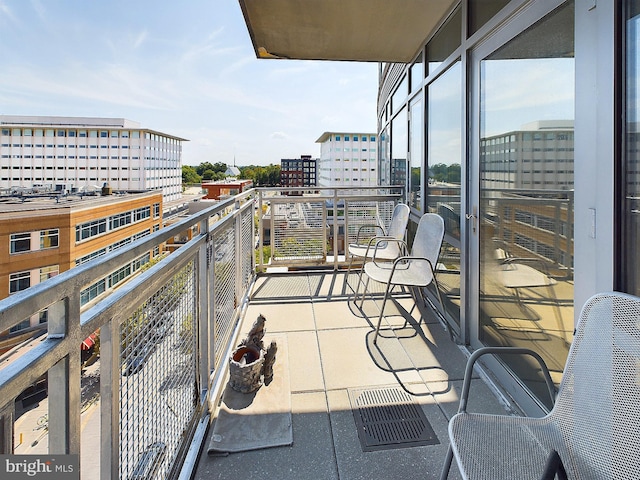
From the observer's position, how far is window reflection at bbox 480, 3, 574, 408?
1.63m

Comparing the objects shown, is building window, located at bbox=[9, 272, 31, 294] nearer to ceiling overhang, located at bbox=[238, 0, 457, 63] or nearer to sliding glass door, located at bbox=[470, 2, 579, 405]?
sliding glass door, located at bbox=[470, 2, 579, 405]

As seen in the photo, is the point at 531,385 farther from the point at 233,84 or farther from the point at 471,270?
the point at 233,84

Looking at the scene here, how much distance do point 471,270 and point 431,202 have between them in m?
1.13

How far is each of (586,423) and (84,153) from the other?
Result: 1385 centimetres

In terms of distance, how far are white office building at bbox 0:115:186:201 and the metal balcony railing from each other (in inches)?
363

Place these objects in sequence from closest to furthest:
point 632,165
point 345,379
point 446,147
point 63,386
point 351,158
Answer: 1. point 63,386
2. point 632,165
3. point 345,379
4. point 446,147
5. point 351,158

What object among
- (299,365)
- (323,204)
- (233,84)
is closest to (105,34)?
(233,84)

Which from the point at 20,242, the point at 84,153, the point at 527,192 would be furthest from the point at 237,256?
the point at 84,153

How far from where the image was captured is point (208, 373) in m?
1.94

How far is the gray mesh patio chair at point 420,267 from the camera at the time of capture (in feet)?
9.48

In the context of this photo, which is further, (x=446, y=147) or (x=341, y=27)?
(x=341, y=27)

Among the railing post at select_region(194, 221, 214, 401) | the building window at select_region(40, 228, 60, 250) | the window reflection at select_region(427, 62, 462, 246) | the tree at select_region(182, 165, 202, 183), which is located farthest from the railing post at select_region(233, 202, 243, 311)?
the tree at select_region(182, 165, 202, 183)

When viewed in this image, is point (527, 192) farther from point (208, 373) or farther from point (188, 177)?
point (188, 177)

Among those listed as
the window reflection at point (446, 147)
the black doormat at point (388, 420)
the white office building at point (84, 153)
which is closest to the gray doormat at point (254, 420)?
the black doormat at point (388, 420)
